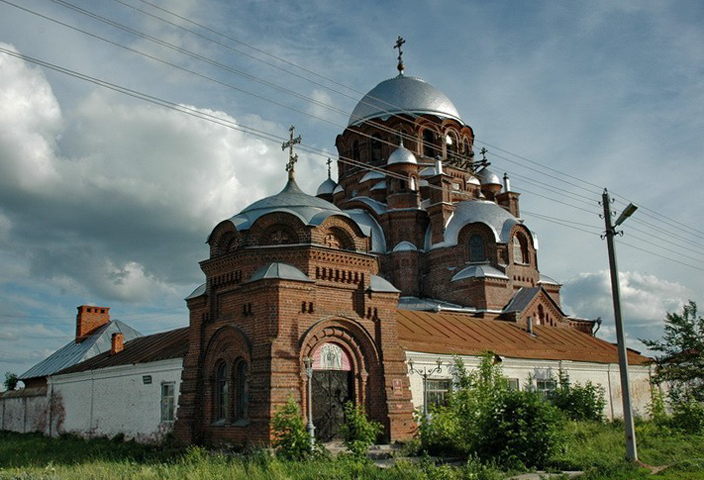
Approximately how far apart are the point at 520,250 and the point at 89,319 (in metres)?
20.6

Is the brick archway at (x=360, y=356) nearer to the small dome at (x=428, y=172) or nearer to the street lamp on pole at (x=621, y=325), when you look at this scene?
the street lamp on pole at (x=621, y=325)

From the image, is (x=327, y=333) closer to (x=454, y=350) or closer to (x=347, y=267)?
(x=347, y=267)

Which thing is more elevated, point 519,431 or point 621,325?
point 621,325

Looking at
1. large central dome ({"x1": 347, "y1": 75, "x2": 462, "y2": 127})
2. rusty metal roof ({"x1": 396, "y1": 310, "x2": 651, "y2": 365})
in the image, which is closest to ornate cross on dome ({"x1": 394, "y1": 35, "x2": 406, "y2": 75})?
large central dome ({"x1": 347, "y1": 75, "x2": 462, "y2": 127})

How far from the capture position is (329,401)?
50.3ft

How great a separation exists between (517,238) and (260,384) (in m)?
20.5

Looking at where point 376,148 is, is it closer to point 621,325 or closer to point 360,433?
point 621,325

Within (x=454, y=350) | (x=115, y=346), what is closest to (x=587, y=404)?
(x=454, y=350)

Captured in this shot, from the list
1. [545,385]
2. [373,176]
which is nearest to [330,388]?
[545,385]

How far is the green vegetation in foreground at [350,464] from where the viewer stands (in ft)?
35.7

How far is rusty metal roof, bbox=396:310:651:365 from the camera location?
18938mm

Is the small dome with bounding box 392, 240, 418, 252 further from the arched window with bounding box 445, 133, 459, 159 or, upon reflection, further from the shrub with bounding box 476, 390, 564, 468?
the shrub with bounding box 476, 390, 564, 468

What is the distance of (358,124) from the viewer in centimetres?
3691

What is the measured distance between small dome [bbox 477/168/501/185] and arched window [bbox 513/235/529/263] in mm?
6326
